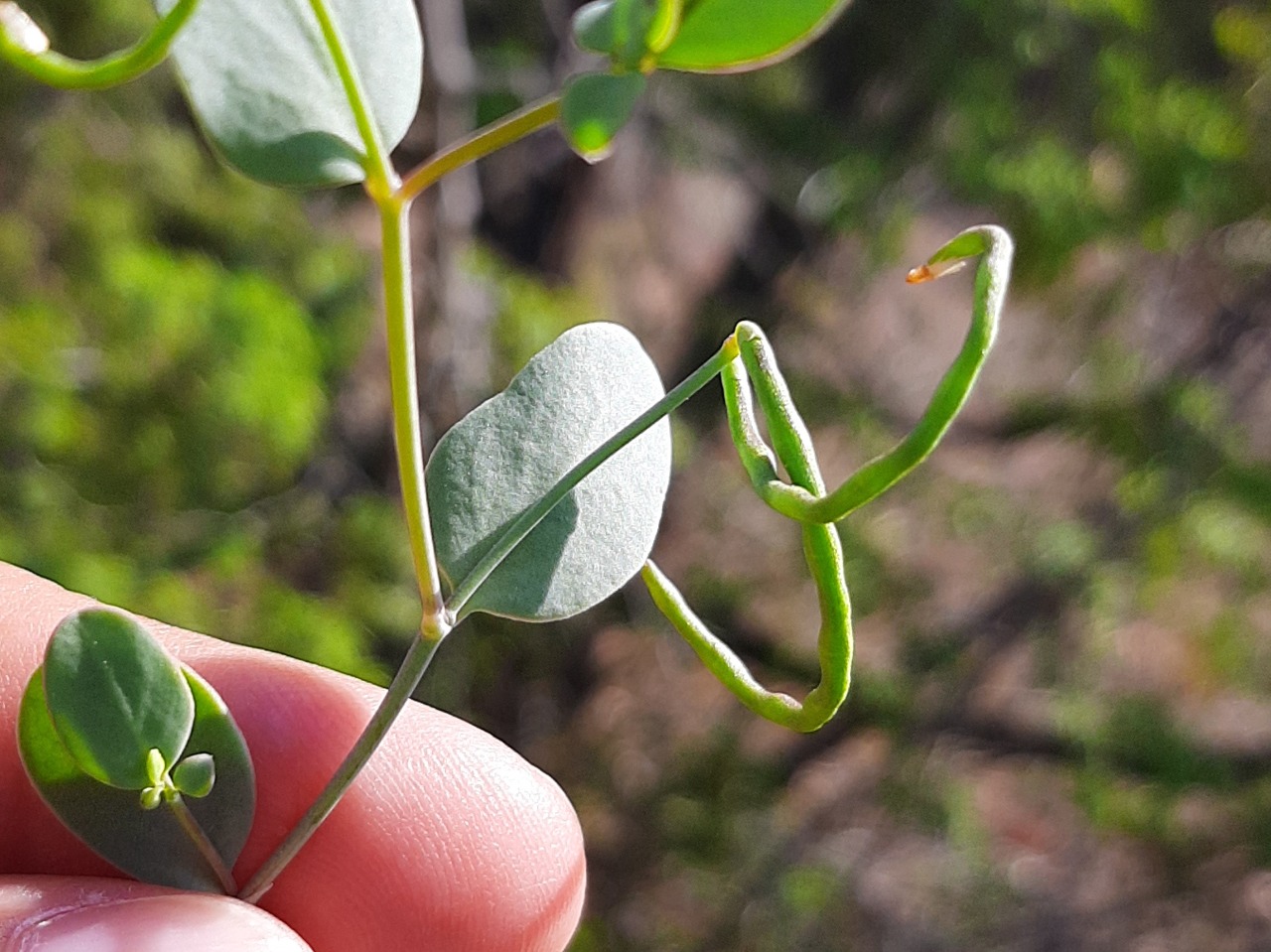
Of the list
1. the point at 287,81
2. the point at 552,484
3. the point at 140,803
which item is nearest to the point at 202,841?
the point at 140,803

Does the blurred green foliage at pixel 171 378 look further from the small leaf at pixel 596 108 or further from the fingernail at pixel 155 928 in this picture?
the small leaf at pixel 596 108

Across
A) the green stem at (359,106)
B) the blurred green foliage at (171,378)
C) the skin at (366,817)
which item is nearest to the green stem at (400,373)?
the green stem at (359,106)

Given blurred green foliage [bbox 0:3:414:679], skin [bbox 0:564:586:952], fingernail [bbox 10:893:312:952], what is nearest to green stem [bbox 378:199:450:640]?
fingernail [bbox 10:893:312:952]

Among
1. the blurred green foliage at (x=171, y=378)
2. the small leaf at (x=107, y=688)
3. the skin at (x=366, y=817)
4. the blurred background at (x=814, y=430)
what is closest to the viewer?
the small leaf at (x=107, y=688)

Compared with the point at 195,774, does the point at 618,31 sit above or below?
above

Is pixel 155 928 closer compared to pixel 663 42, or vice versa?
pixel 663 42

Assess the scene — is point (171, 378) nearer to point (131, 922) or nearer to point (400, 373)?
point (131, 922)

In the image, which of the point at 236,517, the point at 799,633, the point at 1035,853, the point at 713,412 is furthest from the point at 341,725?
the point at 1035,853
